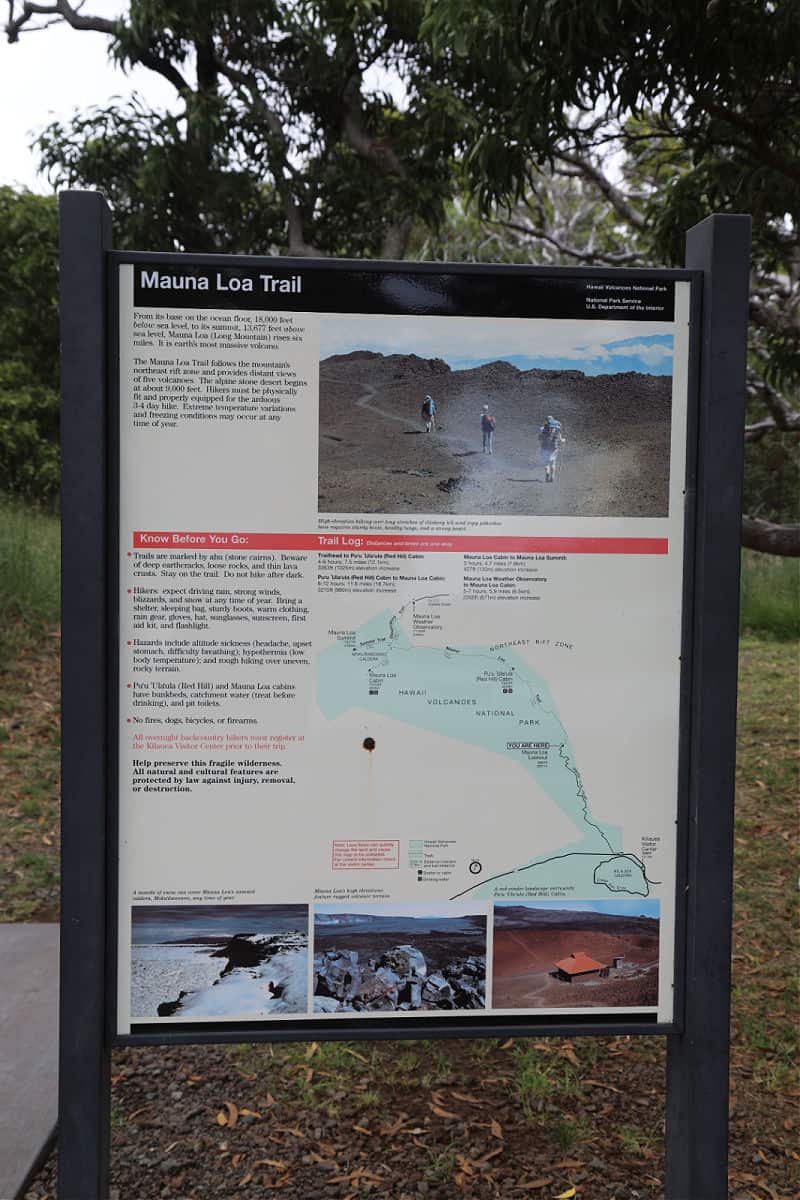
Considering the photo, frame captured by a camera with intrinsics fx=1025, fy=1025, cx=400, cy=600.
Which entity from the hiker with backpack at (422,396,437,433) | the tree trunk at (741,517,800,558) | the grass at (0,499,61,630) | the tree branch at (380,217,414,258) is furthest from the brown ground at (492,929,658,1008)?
the tree branch at (380,217,414,258)

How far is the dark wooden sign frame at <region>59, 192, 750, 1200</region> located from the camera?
2137 mm

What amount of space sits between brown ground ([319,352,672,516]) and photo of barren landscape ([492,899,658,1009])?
34.6 inches

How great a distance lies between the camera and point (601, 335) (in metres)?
2.24

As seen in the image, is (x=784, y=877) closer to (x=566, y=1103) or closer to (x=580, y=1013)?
(x=566, y=1103)

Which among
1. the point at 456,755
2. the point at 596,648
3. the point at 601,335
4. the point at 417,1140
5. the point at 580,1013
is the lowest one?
the point at 417,1140

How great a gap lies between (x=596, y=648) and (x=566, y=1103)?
1757 millimetres

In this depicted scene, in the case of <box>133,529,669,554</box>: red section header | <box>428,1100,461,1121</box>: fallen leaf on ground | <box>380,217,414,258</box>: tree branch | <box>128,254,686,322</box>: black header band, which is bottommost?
<box>428,1100,461,1121</box>: fallen leaf on ground

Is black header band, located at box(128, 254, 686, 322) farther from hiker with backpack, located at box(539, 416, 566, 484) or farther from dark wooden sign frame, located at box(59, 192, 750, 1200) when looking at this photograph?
hiker with backpack, located at box(539, 416, 566, 484)

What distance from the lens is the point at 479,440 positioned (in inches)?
87.7

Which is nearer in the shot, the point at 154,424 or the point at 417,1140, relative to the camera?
the point at 154,424

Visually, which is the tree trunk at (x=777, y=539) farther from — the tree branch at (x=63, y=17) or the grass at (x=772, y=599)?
the tree branch at (x=63, y=17)

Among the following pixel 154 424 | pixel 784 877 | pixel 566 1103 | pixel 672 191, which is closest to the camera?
pixel 154 424

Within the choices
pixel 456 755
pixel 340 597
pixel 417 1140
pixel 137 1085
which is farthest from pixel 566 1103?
pixel 340 597

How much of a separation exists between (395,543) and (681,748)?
0.78 meters
